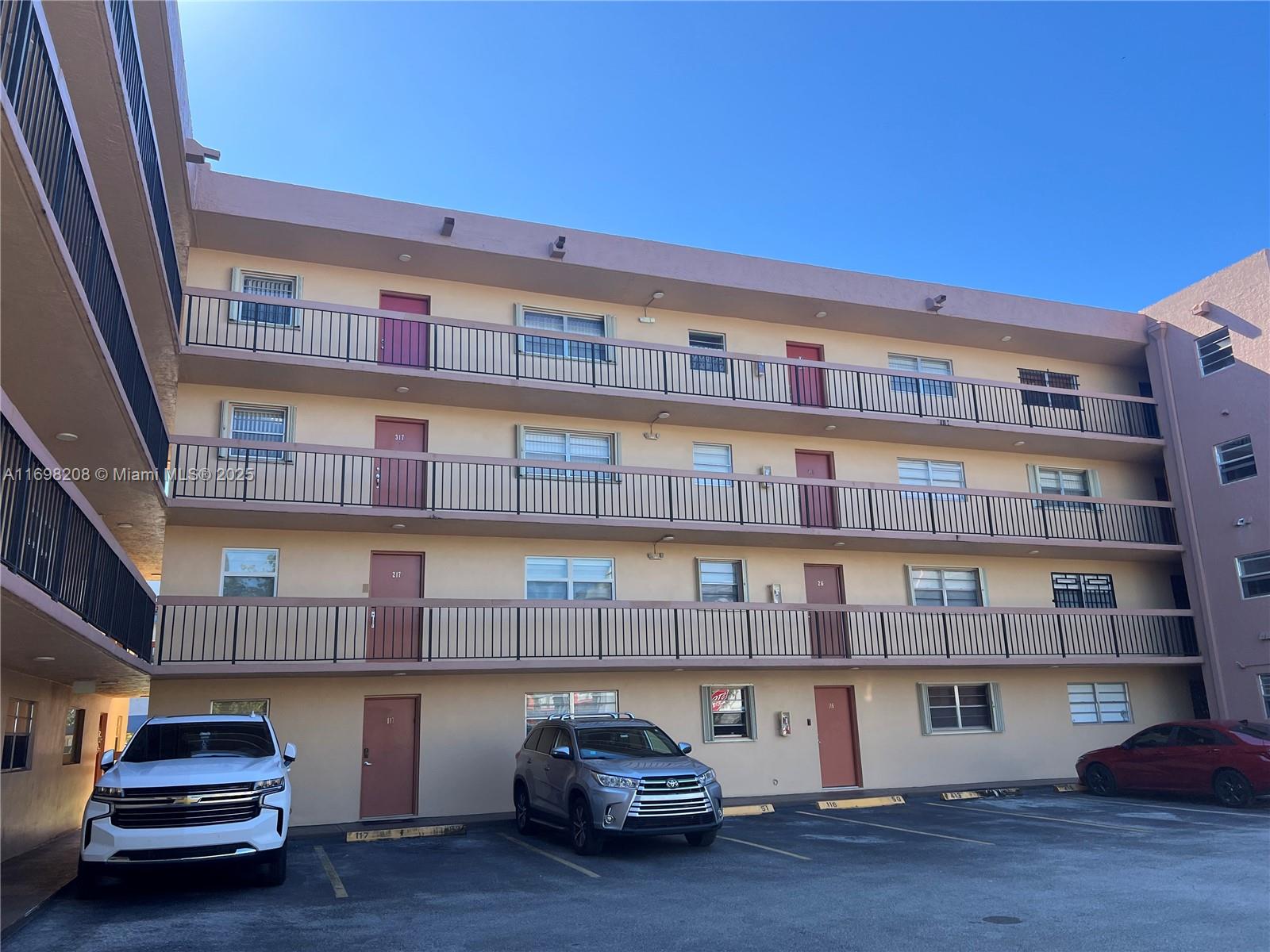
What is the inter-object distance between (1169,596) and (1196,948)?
18267mm

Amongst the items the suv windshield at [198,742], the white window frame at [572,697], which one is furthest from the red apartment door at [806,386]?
the suv windshield at [198,742]

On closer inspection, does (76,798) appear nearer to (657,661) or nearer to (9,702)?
(9,702)

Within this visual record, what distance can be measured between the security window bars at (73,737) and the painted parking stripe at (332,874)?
5766mm

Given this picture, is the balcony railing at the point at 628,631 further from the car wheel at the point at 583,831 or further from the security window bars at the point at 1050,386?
the security window bars at the point at 1050,386

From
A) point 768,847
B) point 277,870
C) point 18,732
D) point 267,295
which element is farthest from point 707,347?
point 18,732

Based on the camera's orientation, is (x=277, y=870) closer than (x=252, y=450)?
Yes

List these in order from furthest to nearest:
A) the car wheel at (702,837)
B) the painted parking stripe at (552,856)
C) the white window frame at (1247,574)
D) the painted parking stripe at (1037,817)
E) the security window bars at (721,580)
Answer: the white window frame at (1247,574)
the security window bars at (721,580)
the painted parking stripe at (1037,817)
the car wheel at (702,837)
the painted parking stripe at (552,856)

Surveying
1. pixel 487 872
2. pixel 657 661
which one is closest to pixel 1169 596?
pixel 657 661

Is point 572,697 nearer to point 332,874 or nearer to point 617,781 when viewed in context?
point 617,781

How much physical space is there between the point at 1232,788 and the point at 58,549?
17.7m

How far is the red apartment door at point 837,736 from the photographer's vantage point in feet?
65.8

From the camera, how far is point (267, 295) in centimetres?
1775

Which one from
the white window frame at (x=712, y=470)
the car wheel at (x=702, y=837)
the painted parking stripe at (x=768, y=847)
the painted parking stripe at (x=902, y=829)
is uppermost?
the white window frame at (x=712, y=470)

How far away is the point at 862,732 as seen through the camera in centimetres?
2041
